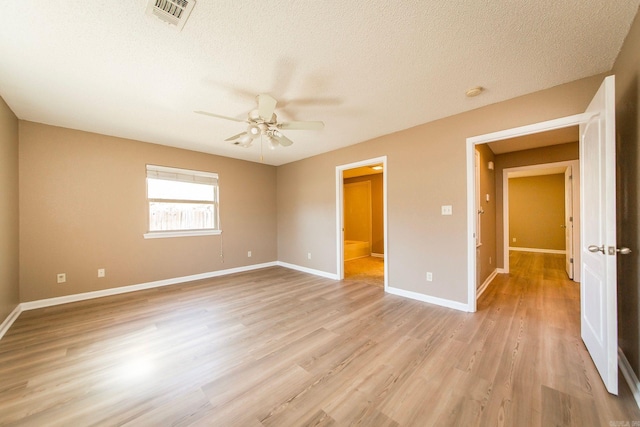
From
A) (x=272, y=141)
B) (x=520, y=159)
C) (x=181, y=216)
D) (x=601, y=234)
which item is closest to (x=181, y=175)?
(x=181, y=216)

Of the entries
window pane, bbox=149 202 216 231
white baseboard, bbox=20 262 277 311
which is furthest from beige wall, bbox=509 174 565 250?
window pane, bbox=149 202 216 231

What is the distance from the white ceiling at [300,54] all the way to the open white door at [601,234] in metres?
0.56

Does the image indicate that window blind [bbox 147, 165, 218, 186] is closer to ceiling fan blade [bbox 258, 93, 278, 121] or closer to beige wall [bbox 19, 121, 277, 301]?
beige wall [bbox 19, 121, 277, 301]

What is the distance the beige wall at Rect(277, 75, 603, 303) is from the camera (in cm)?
241

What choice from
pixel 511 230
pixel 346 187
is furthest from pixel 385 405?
pixel 511 230

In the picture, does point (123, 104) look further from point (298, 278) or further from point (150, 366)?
point (298, 278)

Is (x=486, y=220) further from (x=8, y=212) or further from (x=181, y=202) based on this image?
(x=8, y=212)

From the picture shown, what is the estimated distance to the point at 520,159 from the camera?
4602 mm

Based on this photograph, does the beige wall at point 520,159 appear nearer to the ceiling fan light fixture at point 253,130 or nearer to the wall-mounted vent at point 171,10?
the ceiling fan light fixture at point 253,130

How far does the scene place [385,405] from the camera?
1.45 m

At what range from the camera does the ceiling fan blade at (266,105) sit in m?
2.20

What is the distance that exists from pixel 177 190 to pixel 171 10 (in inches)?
137

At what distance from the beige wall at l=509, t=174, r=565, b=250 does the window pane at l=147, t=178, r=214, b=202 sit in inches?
352

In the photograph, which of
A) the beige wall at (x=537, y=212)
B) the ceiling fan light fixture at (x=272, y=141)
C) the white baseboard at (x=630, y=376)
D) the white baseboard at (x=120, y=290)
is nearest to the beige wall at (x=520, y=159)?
the white baseboard at (x=630, y=376)
